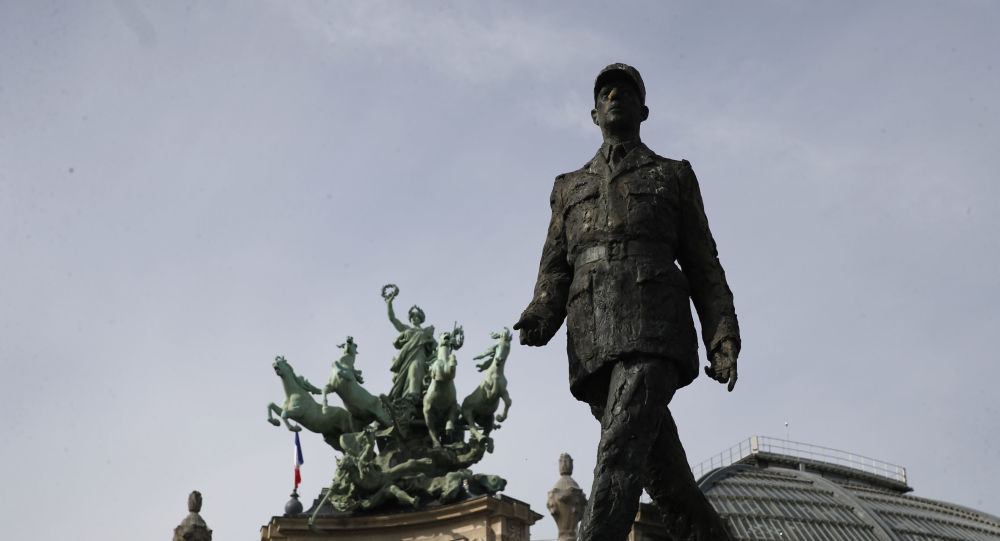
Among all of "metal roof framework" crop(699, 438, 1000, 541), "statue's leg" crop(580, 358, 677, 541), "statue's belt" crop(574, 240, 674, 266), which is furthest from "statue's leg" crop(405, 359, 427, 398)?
"statue's leg" crop(580, 358, 677, 541)

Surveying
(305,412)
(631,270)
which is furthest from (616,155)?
(305,412)

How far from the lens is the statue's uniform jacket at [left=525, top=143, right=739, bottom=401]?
747 centimetres

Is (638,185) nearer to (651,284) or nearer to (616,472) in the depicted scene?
(651,284)

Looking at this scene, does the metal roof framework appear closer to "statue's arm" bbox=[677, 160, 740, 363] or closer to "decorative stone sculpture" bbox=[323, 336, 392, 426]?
"decorative stone sculpture" bbox=[323, 336, 392, 426]

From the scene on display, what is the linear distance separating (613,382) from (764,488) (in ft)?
172

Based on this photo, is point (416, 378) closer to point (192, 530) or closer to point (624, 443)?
point (192, 530)

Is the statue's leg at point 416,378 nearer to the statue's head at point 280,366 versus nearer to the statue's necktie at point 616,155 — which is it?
the statue's head at point 280,366

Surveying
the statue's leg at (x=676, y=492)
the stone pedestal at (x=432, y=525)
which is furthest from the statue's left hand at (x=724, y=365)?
the stone pedestal at (x=432, y=525)

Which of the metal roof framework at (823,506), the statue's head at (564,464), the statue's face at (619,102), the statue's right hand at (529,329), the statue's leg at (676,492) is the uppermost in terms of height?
the metal roof framework at (823,506)

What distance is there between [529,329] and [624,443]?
0.88 meters

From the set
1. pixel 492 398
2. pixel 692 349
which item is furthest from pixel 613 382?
pixel 492 398

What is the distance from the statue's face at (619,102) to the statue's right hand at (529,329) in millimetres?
1314

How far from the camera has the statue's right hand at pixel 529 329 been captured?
25.1ft

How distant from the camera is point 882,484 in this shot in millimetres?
67938
